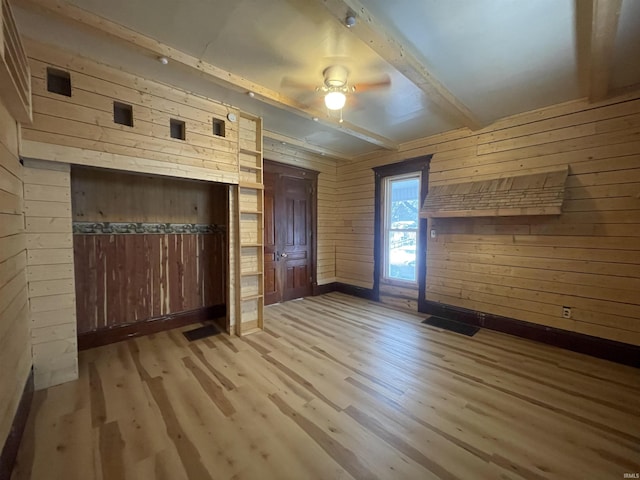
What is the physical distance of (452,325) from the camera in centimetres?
367

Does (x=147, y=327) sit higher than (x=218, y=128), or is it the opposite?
(x=218, y=128)

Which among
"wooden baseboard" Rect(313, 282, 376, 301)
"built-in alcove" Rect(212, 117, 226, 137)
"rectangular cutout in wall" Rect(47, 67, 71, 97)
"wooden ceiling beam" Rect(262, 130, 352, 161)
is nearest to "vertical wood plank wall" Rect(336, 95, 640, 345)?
"wooden baseboard" Rect(313, 282, 376, 301)

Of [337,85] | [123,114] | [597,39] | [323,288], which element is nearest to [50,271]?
[123,114]

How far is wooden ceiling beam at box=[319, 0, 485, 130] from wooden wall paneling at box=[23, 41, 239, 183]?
1986 mm

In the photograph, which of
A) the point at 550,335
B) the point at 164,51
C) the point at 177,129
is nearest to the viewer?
the point at 164,51

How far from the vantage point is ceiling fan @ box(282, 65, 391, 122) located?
2.39 metres

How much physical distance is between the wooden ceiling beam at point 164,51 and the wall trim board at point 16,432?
2597mm

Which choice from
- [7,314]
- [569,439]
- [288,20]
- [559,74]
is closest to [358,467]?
[569,439]

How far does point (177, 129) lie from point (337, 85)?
1.86 meters

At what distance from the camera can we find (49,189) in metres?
2.20

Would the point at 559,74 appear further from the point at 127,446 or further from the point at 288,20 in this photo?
the point at 127,446

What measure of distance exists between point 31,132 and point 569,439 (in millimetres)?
4522

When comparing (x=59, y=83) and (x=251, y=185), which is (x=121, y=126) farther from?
(x=251, y=185)

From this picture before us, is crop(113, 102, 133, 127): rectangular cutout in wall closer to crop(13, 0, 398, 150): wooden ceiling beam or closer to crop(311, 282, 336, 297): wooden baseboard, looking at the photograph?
crop(13, 0, 398, 150): wooden ceiling beam
